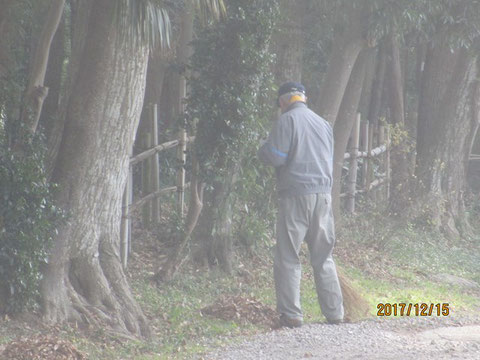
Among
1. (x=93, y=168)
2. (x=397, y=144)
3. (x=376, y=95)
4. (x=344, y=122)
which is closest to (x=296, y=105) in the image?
(x=93, y=168)

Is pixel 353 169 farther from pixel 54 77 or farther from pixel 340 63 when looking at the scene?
pixel 54 77

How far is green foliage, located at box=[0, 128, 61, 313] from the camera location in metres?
7.20

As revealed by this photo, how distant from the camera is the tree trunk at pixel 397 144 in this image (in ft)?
48.6

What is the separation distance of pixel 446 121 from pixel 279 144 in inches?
375

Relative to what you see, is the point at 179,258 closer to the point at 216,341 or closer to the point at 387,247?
the point at 216,341

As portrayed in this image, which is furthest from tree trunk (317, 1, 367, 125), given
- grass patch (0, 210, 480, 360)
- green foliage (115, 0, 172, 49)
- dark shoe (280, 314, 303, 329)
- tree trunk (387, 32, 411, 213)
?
green foliage (115, 0, 172, 49)

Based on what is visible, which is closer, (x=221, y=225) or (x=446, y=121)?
(x=221, y=225)

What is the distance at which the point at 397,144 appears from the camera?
16359 millimetres

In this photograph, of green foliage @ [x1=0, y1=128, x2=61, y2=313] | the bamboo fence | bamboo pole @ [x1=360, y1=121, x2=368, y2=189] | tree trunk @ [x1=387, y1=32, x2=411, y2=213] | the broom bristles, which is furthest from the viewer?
bamboo pole @ [x1=360, y1=121, x2=368, y2=189]

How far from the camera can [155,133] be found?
11.4m

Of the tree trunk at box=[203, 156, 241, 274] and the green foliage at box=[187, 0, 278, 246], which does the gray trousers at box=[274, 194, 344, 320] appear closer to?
the green foliage at box=[187, 0, 278, 246]

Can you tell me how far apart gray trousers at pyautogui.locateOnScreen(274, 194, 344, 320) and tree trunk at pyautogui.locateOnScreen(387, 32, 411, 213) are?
539 centimetres

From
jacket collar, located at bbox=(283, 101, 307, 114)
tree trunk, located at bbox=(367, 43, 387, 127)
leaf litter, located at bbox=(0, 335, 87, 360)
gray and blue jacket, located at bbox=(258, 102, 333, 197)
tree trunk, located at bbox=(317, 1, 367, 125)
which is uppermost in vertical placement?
tree trunk, located at bbox=(367, 43, 387, 127)
